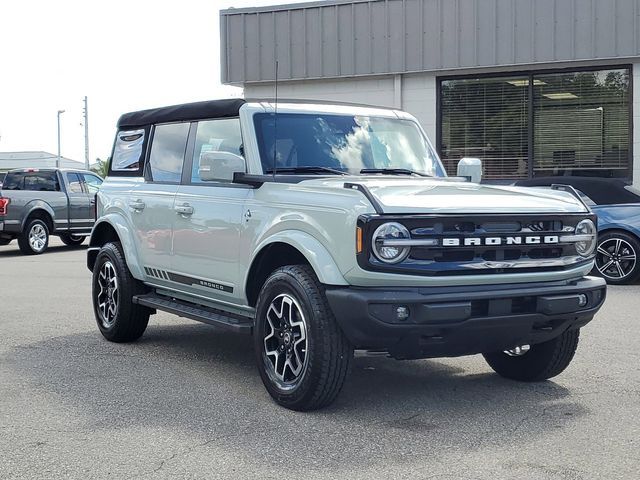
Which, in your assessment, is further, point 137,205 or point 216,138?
point 137,205

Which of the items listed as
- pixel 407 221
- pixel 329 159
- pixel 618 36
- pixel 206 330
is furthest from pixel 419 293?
pixel 618 36

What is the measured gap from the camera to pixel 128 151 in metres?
8.26

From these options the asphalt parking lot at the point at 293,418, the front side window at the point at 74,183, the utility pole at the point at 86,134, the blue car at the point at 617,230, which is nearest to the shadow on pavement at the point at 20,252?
the front side window at the point at 74,183

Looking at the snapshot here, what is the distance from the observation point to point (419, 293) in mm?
5125

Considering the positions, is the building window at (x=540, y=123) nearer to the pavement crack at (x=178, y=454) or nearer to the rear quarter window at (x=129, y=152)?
the rear quarter window at (x=129, y=152)

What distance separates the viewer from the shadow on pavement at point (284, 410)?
4.97m

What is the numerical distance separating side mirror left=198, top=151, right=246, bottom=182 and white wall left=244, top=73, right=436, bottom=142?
12.9 meters

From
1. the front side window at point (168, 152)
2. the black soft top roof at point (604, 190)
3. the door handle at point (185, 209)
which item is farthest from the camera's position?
the black soft top roof at point (604, 190)

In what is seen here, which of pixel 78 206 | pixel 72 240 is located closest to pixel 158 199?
pixel 78 206

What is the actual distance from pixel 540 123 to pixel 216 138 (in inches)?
506

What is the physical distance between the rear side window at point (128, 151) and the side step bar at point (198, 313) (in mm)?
1228

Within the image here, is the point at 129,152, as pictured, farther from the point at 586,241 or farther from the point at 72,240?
the point at 72,240

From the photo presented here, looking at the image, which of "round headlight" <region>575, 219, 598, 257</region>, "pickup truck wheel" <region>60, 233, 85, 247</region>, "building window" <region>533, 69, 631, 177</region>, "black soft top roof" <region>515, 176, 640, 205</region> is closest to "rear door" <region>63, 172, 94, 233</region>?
"pickup truck wheel" <region>60, 233, 85, 247</region>

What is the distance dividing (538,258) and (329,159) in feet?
5.75
